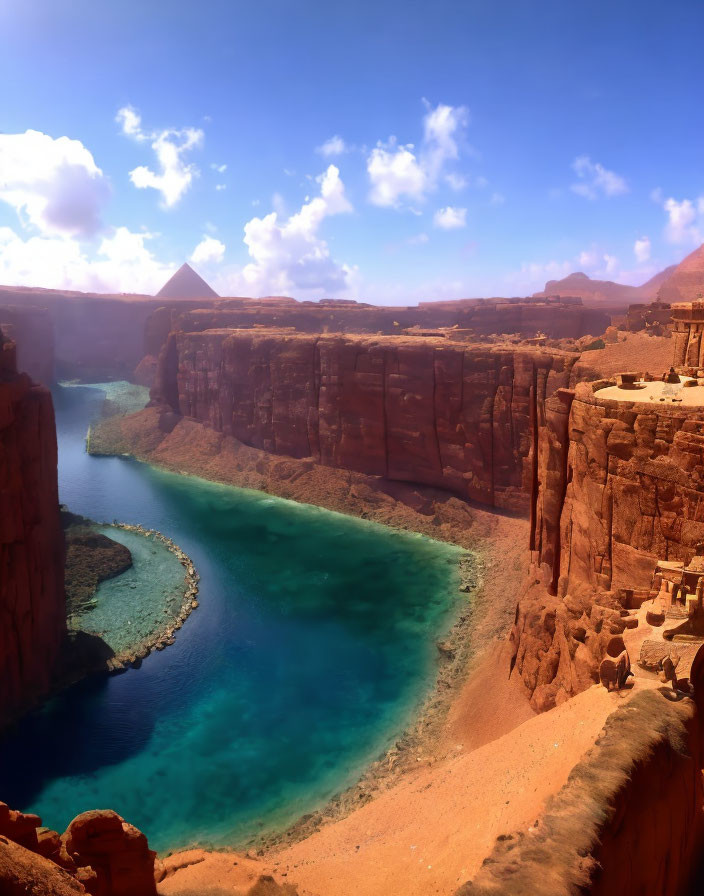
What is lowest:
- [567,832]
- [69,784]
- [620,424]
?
[69,784]

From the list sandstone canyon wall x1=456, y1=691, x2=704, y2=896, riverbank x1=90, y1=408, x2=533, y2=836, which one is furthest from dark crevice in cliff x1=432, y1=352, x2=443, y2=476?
sandstone canyon wall x1=456, y1=691, x2=704, y2=896

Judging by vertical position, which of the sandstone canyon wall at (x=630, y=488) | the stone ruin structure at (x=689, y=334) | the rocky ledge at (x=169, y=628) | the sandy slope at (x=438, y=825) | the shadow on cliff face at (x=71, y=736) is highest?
the stone ruin structure at (x=689, y=334)

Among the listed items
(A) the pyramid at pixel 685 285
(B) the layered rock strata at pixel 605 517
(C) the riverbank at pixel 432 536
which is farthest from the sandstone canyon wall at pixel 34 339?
(A) the pyramid at pixel 685 285

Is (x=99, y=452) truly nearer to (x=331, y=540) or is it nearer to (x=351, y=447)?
(x=351, y=447)

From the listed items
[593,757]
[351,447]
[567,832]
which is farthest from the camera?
[351,447]

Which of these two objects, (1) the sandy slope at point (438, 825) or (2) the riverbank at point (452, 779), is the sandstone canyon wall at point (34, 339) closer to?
(2) the riverbank at point (452, 779)

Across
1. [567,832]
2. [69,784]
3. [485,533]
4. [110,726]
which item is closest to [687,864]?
[567,832]

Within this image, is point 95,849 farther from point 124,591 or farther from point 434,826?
point 124,591
